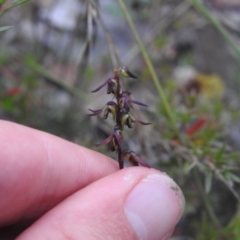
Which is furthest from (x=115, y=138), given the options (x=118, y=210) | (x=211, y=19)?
(x=211, y=19)

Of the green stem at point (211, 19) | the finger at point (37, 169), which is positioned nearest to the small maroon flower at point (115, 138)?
the finger at point (37, 169)

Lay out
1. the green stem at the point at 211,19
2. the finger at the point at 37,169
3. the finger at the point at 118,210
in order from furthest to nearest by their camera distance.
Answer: the green stem at the point at 211,19 → the finger at the point at 37,169 → the finger at the point at 118,210

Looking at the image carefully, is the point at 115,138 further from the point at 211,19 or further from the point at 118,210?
the point at 211,19

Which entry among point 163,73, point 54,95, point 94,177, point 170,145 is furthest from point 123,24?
point 94,177

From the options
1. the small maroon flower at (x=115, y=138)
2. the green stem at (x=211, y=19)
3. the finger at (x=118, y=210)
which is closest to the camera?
the small maroon flower at (x=115, y=138)

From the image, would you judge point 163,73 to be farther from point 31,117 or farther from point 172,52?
point 31,117

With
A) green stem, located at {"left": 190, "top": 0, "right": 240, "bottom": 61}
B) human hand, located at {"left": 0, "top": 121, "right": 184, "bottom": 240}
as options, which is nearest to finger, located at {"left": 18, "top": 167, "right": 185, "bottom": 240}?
human hand, located at {"left": 0, "top": 121, "right": 184, "bottom": 240}

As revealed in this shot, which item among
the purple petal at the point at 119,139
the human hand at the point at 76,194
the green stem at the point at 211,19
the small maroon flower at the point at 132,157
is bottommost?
the human hand at the point at 76,194

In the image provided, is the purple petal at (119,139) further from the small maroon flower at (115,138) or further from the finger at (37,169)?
the finger at (37,169)
